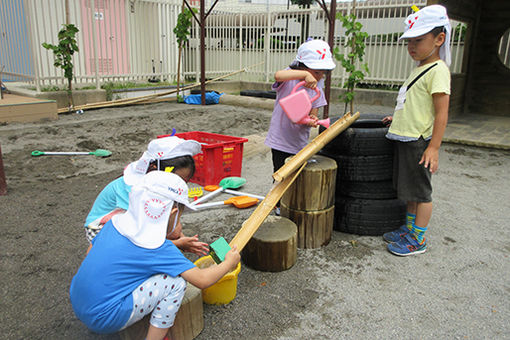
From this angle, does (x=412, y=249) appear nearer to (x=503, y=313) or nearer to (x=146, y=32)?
(x=503, y=313)

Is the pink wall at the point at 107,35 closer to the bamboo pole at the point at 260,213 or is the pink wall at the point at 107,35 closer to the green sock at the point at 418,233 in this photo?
the bamboo pole at the point at 260,213

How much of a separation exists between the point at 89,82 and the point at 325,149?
24.8ft

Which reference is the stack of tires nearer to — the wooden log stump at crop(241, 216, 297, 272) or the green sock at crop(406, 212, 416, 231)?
the green sock at crop(406, 212, 416, 231)

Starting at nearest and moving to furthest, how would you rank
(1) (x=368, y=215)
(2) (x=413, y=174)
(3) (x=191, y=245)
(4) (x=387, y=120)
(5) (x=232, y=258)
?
(5) (x=232, y=258)
(3) (x=191, y=245)
(2) (x=413, y=174)
(1) (x=368, y=215)
(4) (x=387, y=120)

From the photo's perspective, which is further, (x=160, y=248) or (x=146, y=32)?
(x=146, y=32)

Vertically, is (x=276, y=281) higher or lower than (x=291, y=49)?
lower

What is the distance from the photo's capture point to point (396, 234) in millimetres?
3105

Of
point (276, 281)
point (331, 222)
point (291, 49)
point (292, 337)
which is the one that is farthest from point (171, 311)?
point (291, 49)

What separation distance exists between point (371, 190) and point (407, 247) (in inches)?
20.2

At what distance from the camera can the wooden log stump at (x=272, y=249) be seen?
2607 mm

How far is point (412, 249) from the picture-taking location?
9.70 feet

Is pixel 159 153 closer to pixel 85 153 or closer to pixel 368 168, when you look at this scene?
pixel 368 168

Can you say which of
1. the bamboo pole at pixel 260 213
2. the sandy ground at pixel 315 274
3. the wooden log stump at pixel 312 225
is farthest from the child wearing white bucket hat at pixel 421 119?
the bamboo pole at pixel 260 213

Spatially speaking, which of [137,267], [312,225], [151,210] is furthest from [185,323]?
[312,225]
